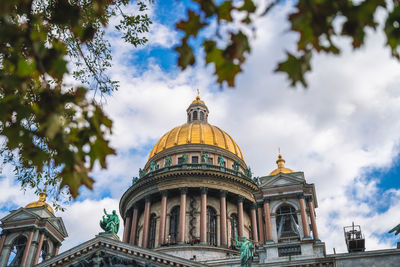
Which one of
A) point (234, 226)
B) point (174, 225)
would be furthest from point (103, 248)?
point (234, 226)

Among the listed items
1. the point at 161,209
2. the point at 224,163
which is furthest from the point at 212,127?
the point at 161,209

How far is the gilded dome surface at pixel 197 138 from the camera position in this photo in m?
47.3

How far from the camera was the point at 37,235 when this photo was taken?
112ft

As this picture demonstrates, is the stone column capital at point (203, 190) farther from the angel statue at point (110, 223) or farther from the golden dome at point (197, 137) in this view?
the angel statue at point (110, 223)

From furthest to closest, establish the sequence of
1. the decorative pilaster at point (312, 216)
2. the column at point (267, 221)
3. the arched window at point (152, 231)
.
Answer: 1. the arched window at point (152, 231)
2. the decorative pilaster at point (312, 216)
3. the column at point (267, 221)

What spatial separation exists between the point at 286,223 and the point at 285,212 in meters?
0.86

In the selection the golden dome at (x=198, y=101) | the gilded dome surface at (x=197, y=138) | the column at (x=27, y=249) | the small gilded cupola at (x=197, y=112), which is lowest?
the column at (x=27, y=249)

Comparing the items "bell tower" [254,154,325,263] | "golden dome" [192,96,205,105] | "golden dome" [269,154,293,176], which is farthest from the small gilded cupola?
"bell tower" [254,154,325,263]

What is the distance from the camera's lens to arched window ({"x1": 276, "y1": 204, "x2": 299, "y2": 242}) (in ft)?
95.3

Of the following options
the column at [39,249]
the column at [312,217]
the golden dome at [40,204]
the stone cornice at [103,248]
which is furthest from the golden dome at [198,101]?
the stone cornice at [103,248]

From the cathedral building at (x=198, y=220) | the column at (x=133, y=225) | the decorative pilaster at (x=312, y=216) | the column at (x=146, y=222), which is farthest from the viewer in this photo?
the column at (x=133, y=225)

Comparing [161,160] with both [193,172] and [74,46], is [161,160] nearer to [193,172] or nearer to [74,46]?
[193,172]

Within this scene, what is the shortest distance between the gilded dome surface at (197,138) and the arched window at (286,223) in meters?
17.9

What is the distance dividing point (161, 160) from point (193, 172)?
6448 millimetres
